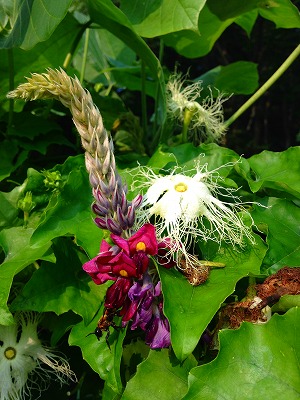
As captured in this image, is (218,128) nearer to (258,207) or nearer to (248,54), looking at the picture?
(258,207)

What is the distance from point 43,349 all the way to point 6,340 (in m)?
0.05

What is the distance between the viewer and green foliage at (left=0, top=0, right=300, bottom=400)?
580 millimetres

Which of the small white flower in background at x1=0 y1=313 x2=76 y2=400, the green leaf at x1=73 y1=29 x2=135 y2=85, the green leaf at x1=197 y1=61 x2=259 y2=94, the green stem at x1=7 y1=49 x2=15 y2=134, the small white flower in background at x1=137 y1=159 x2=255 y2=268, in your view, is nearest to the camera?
the small white flower in background at x1=137 y1=159 x2=255 y2=268

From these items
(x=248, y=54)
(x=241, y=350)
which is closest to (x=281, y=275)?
(x=241, y=350)

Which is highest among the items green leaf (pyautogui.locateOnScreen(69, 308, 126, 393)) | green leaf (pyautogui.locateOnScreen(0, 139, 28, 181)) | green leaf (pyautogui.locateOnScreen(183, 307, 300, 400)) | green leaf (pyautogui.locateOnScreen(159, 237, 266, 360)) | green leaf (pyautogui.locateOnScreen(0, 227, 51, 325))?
green leaf (pyautogui.locateOnScreen(159, 237, 266, 360))

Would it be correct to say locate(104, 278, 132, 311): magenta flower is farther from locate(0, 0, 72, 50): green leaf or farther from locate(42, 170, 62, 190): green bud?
locate(0, 0, 72, 50): green leaf

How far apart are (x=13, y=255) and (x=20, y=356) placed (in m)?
0.14

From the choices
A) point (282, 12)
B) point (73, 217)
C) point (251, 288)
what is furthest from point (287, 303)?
point (282, 12)

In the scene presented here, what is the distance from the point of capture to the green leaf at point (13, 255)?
26.5 inches

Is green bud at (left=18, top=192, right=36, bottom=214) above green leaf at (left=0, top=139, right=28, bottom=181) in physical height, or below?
above

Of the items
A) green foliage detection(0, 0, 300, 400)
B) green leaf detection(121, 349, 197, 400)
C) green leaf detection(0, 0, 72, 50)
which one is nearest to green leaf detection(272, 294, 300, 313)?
green foliage detection(0, 0, 300, 400)

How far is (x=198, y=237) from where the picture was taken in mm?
708

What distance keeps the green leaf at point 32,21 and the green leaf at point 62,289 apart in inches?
11.3

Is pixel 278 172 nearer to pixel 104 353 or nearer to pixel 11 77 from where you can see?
pixel 104 353
